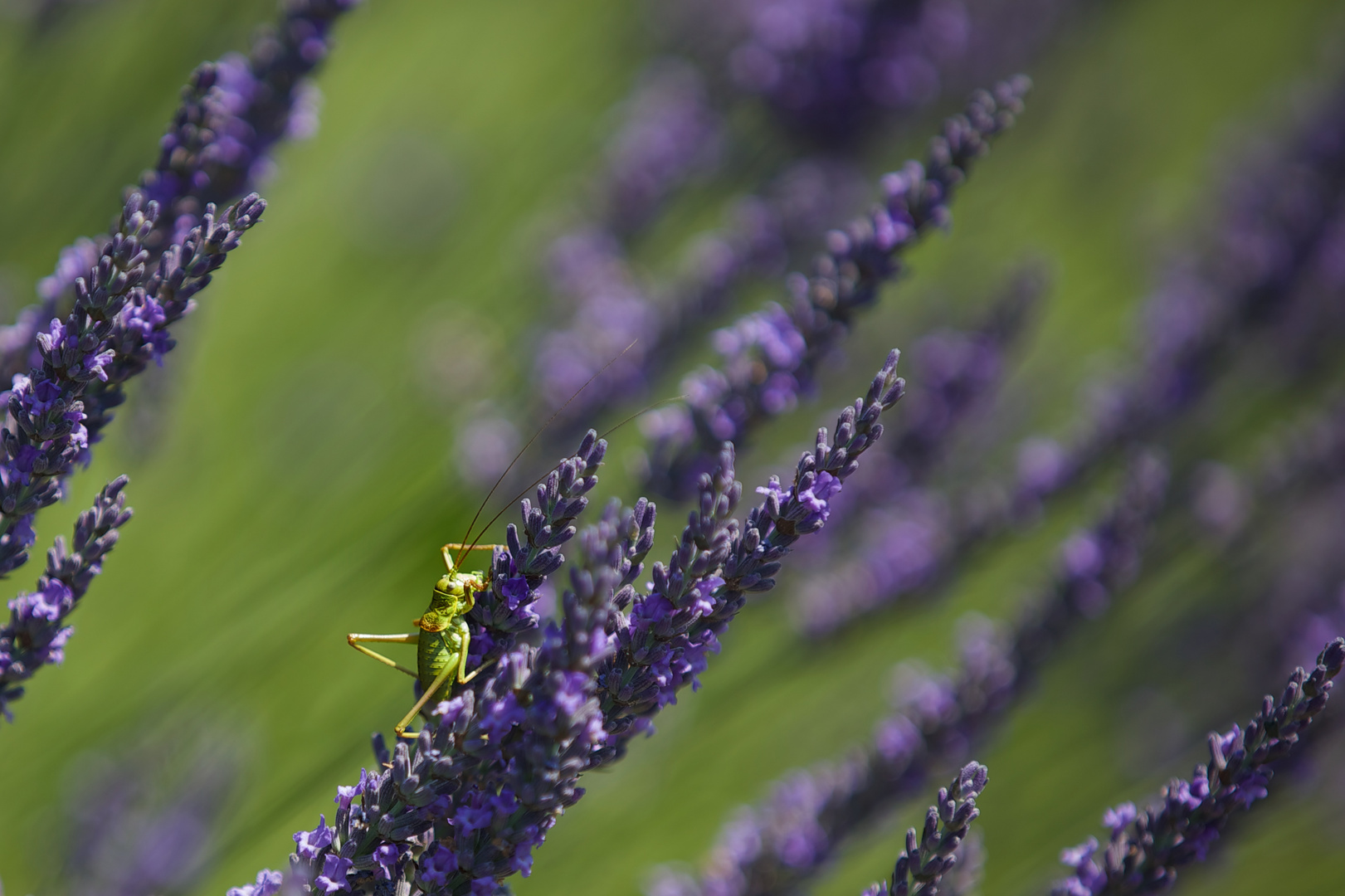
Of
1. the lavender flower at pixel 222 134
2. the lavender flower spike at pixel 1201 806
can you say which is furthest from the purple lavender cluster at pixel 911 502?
the lavender flower at pixel 222 134

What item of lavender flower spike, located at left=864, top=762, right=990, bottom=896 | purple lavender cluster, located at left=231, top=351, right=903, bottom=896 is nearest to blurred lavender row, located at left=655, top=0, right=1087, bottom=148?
purple lavender cluster, located at left=231, top=351, right=903, bottom=896

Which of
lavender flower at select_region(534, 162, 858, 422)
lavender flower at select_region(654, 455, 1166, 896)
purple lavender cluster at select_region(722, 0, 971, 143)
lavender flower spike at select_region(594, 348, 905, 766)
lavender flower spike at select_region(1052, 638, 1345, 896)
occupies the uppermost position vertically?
purple lavender cluster at select_region(722, 0, 971, 143)

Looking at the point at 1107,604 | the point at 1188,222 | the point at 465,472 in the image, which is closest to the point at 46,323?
the point at 465,472

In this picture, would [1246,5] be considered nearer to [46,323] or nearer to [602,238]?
[602,238]

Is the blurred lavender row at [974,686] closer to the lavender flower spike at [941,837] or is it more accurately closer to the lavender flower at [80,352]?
the lavender flower spike at [941,837]

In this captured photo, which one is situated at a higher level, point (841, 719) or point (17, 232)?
point (17, 232)

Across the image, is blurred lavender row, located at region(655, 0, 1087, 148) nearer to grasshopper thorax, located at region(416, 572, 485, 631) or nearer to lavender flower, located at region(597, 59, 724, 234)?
lavender flower, located at region(597, 59, 724, 234)

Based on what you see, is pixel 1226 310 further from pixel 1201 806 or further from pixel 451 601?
pixel 451 601
